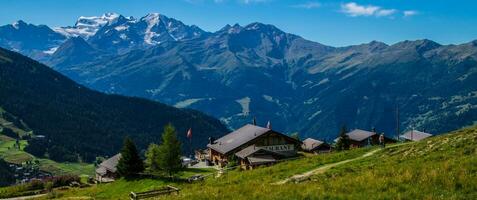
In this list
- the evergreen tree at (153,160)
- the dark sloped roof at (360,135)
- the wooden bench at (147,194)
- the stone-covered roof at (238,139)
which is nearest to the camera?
the wooden bench at (147,194)

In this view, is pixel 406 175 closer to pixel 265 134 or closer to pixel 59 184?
pixel 265 134

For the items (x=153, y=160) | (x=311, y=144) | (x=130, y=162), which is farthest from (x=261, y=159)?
(x=311, y=144)

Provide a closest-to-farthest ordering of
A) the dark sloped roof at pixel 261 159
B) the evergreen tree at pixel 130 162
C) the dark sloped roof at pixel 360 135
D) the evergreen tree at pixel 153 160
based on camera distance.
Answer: the evergreen tree at pixel 130 162
the evergreen tree at pixel 153 160
the dark sloped roof at pixel 261 159
the dark sloped roof at pixel 360 135

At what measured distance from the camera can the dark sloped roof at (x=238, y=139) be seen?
9856cm

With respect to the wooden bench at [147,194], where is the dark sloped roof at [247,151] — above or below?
above

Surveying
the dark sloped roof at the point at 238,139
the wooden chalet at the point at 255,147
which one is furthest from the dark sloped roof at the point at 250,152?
the dark sloped roof at the point at 238,139

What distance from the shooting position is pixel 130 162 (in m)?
78.6

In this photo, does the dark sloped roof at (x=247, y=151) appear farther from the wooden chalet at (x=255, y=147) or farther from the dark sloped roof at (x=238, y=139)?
the dark sloped roof at (x=238, y=139)

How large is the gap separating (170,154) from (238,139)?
31679mm

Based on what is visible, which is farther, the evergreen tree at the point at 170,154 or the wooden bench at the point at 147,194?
the evergreen tree at the point at 170,154

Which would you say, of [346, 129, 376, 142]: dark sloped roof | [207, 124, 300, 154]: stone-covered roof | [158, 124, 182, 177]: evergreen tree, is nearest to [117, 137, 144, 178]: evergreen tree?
[158, 124, 182, 177]: evergreen tree

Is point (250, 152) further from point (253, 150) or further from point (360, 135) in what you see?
point (360, 135)

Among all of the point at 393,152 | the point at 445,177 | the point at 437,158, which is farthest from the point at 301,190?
the point at 393,152

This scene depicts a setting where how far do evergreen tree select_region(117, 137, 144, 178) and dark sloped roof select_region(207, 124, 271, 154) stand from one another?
22304 millimetres
